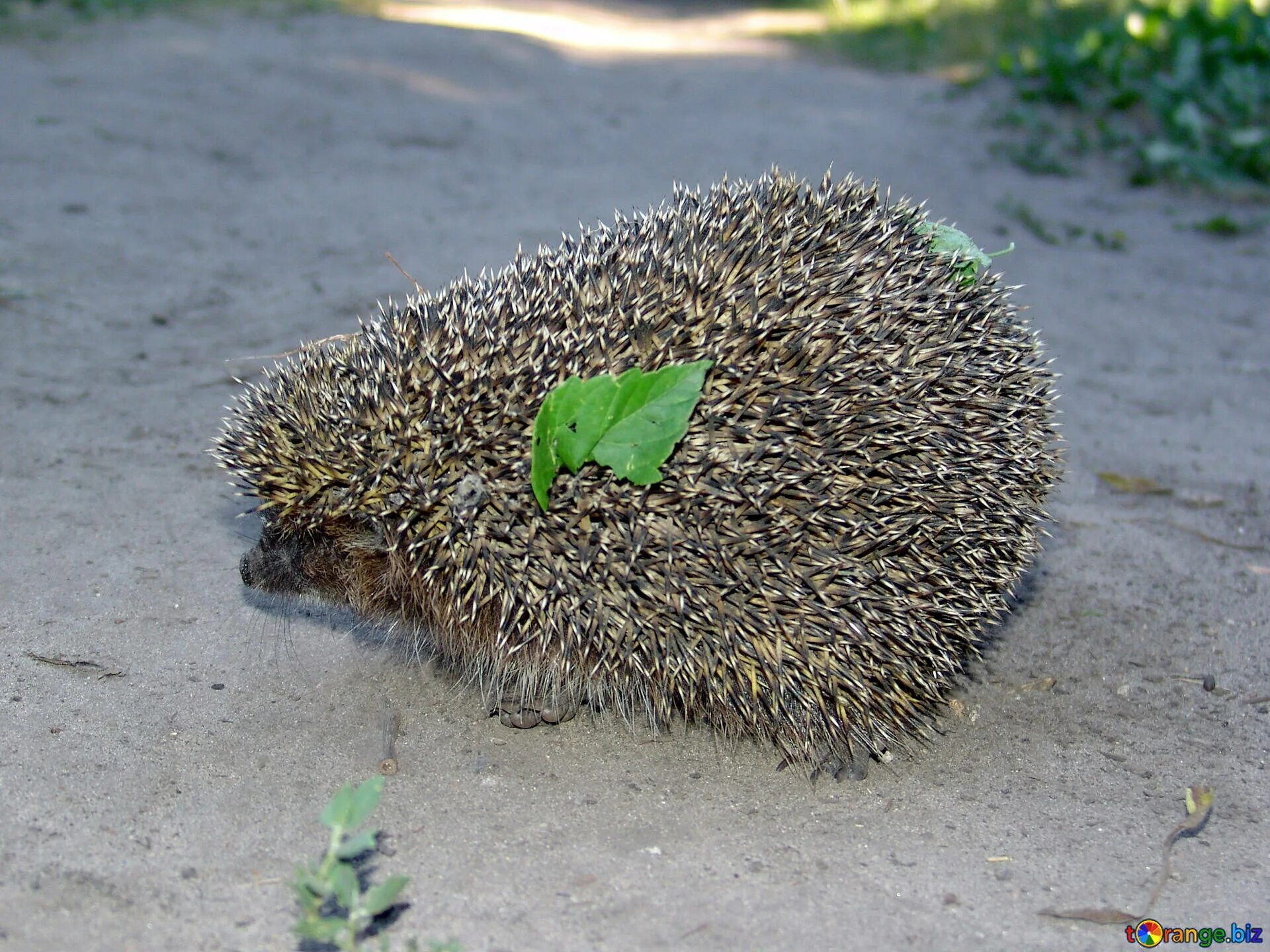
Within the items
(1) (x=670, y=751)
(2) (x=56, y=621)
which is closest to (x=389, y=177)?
(2) (x=56, y=621)

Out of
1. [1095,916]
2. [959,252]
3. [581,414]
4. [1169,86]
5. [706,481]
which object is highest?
[1169,86]

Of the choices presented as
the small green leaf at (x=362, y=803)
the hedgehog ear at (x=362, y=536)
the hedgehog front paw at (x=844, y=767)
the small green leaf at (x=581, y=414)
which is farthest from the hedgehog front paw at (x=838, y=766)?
the small green leaf at (x=362, y=803)

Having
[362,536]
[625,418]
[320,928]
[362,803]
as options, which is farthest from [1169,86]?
[320,928]

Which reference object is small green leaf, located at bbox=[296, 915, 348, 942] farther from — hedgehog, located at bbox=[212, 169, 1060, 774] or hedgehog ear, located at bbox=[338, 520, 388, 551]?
hedgehog ear, located at bbox=[338, 520, 388, 551]

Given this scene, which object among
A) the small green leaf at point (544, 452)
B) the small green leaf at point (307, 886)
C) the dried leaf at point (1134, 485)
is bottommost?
the small green leaf at point (307, 886)

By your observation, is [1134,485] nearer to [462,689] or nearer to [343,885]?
[462,689]

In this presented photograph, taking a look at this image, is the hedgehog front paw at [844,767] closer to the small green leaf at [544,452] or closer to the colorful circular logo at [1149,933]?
the colorful circular logo at [1149,933]

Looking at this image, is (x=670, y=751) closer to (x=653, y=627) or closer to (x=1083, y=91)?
(x=653, y=627)

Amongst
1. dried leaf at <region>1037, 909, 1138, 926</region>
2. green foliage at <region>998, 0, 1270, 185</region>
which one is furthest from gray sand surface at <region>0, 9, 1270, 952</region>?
green foliage at <region>998, 0, 1270, 185</region>
